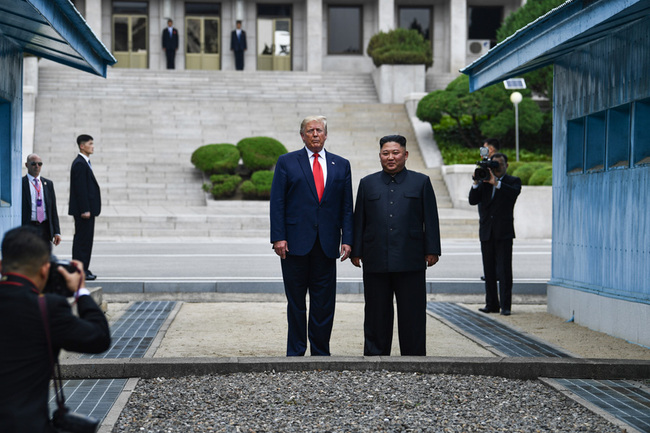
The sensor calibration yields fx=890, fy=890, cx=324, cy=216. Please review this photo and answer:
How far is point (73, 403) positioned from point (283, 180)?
2.37 meters

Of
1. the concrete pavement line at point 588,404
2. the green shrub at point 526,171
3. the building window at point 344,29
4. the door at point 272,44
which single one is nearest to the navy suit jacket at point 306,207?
the concrete pavement line at point 588,404

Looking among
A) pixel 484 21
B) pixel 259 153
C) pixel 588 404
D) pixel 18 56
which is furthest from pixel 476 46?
pixel 588 404

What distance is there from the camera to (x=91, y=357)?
7.26 metres

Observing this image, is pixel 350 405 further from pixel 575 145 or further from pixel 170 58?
pixel 170 58

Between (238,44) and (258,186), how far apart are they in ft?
A: 62.6

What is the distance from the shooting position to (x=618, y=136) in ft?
28.9

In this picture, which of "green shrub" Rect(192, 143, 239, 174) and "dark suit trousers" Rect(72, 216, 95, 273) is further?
"green shrub" Rect(192, 143, 239, 174)

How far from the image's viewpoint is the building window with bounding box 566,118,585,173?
9.94 m

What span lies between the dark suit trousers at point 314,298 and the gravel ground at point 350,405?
0.63 m

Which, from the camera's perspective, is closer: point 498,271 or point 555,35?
point 555,35

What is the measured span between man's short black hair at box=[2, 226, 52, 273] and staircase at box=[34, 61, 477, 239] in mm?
17277

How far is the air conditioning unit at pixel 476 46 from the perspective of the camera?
44.5 meters

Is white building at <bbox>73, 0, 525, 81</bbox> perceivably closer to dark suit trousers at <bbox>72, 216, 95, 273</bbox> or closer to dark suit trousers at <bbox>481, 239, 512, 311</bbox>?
dark suit trousers at <bbox>72, 216, 95, 273</bbox>

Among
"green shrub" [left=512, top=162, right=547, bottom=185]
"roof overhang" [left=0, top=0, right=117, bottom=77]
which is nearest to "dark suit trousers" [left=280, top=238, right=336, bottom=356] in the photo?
"roof overhang" [left=0, top=0, right=117, bottom=77]
